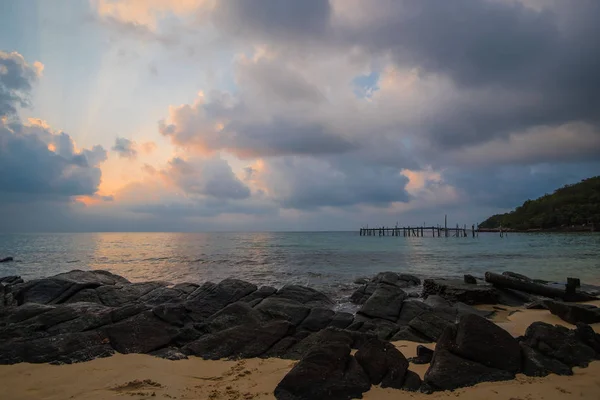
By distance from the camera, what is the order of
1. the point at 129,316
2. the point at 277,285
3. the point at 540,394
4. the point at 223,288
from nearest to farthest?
the point at 540,394 < the point at 129,316 < the point at 223,288 < the point at 277,285

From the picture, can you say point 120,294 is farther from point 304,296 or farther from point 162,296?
point 304,296

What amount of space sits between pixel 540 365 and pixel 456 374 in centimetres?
191

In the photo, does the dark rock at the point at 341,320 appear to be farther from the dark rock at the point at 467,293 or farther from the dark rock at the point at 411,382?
the dark rock at the point at 467,293

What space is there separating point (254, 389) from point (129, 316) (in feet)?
18.9

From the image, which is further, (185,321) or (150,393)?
(185,321)

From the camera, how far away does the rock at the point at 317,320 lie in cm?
1079

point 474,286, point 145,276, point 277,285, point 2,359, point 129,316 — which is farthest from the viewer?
point 145,276

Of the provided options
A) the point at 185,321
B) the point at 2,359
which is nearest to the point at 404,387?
the point at 185,321

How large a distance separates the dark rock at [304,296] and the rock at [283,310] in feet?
7.05

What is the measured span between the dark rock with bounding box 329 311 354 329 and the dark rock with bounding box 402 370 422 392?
177 inches

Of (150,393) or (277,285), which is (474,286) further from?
(150,393)

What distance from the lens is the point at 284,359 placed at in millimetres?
7918

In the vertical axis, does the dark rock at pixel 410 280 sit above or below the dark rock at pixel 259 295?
below

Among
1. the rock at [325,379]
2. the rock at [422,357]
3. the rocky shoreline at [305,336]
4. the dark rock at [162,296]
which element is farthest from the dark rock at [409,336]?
the dark rock at [162,296]
